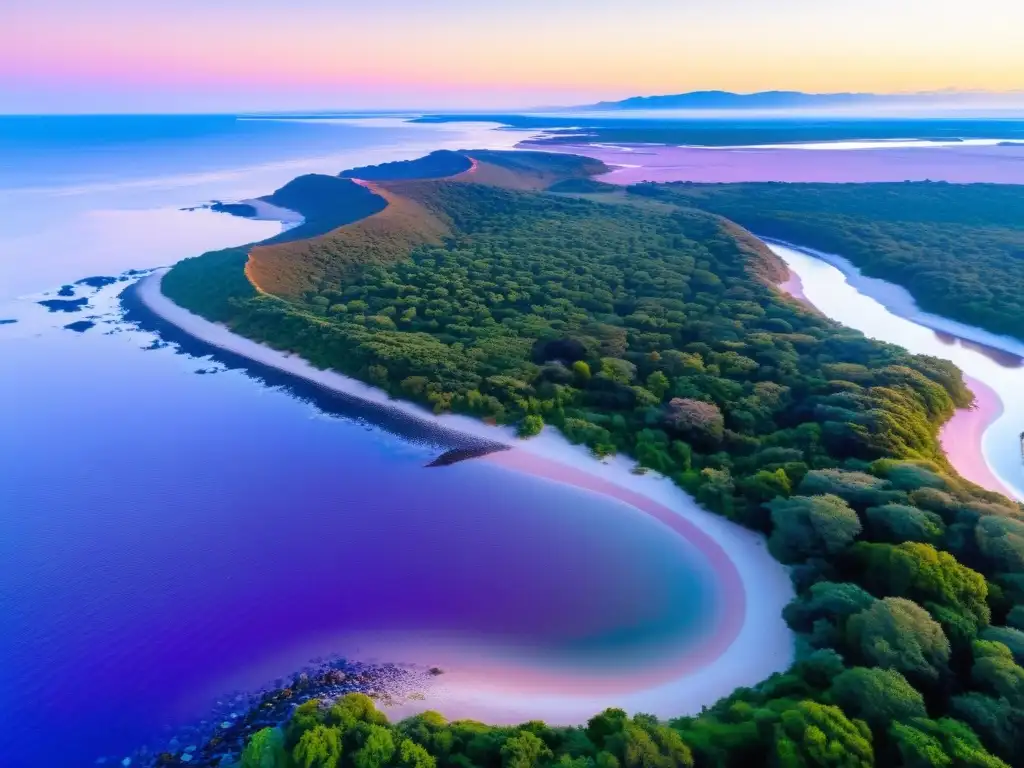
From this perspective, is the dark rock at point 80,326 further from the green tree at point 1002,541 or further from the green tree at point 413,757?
the green tree at point 1002,541

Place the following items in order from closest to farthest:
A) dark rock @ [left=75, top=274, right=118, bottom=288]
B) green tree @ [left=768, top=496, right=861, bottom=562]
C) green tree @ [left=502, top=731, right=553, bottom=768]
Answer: green tree @ [left=502, top=731, right=553, bottom=768] → green tree @ [left=768, top=496, right=861, bottom=562] → dark rock @ [left=75, top=274, right=118, bottom=288]

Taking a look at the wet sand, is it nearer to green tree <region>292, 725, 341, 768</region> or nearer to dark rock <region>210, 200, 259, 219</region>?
green tree <region>292, 725, 341, 768</region>

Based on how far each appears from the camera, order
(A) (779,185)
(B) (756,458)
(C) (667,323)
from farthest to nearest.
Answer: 1. (A) (779,185)
2. (C) (667,323)
3. (B) (756,458)

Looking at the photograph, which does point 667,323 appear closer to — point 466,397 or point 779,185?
point 466,397

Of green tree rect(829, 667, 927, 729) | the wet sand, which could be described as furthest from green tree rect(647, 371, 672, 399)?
green tree rect(829, 667, 927, 729)

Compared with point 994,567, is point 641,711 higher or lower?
lower

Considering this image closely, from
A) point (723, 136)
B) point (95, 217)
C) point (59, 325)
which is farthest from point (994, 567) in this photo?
point (723, 136)

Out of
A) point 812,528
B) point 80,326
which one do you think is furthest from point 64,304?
point 812,528
